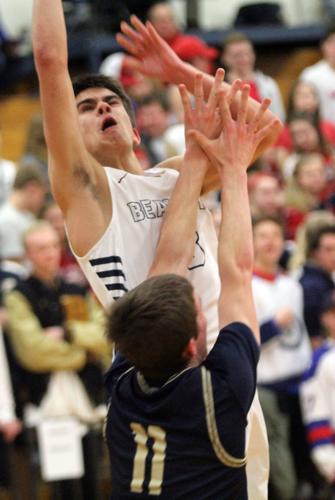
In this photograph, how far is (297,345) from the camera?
25.2 feet

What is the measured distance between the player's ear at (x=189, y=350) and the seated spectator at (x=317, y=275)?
4.64m

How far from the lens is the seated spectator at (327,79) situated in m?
10.4

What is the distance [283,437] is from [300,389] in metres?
Answer: 0.32

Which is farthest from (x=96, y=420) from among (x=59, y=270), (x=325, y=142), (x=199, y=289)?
(x=199, y=289)

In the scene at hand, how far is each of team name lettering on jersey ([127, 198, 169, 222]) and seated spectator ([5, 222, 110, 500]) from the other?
358 cm

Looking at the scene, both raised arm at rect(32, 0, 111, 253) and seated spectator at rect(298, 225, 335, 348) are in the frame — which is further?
seated spectator at rect(298, 225, 335, 348)

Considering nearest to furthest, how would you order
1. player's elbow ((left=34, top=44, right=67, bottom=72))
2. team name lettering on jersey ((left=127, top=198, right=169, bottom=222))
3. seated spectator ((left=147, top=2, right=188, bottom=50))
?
player's elbow ((left=34, top=44, right=67, bottom=72)) → team name lettering on jersey ((left=127, top=198, right=169, bottom=222)) → seated spectator ((left=147, top=2, right=188, bottom=50))

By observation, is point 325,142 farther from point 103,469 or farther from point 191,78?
point 191,78

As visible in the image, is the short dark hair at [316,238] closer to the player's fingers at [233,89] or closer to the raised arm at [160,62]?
the raised arm at [160,62]

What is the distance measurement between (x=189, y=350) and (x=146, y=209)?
2.42 feet

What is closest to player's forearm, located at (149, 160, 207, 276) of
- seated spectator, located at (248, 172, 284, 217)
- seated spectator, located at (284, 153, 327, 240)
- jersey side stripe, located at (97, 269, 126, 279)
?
jersey side stripe, located at (97, 269, 126, 279)

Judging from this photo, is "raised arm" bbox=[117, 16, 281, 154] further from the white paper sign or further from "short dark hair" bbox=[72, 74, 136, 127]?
the white paper sign

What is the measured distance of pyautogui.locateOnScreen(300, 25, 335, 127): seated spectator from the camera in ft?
34.2

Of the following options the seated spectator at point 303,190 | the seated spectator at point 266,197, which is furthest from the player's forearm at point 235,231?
the seated spectator at point 303,190
